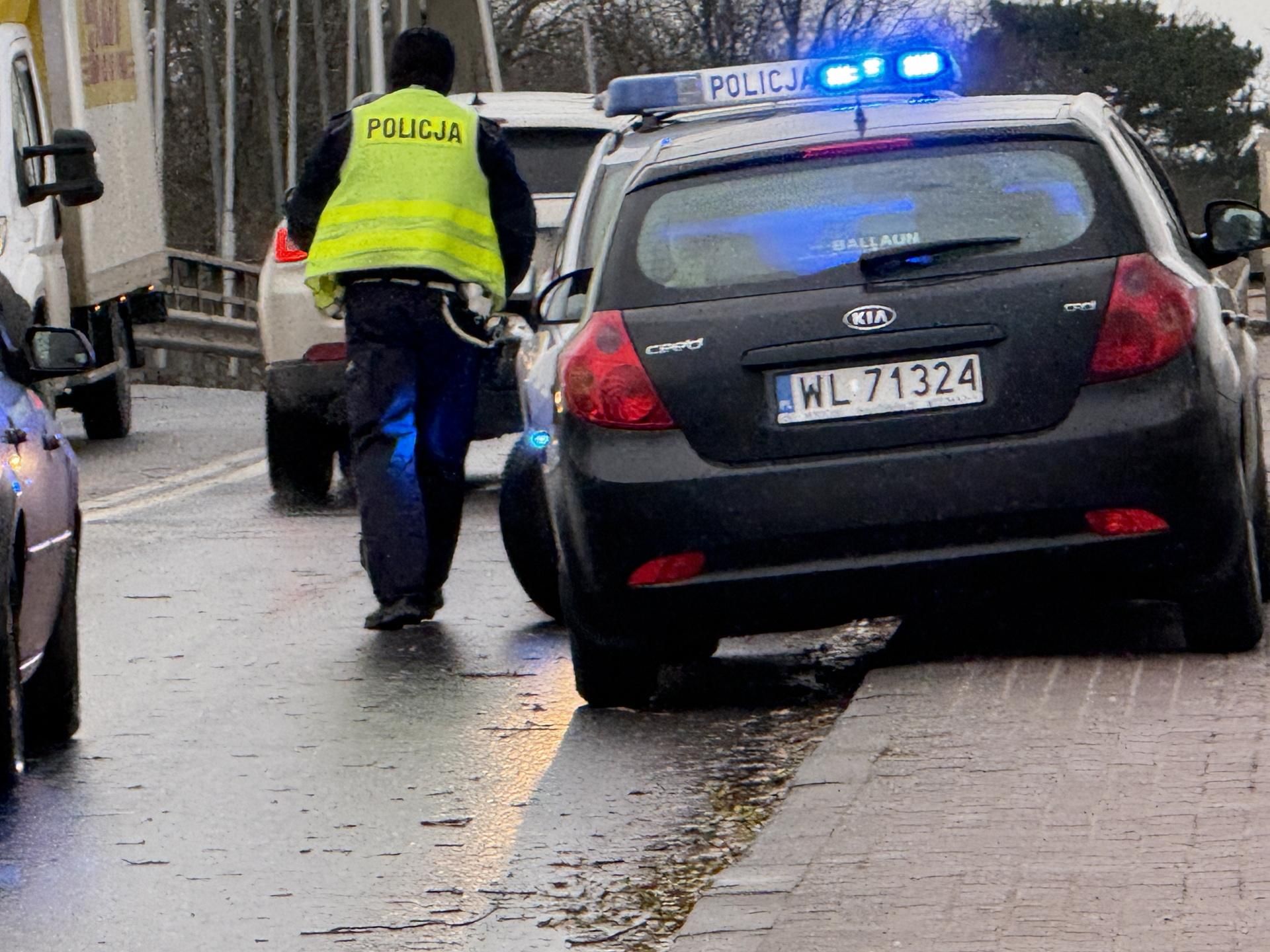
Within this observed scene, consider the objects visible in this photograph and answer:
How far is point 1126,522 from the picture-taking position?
278 inches

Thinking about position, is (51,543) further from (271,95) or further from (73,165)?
(271,95)

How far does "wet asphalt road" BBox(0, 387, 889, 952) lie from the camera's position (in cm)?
544

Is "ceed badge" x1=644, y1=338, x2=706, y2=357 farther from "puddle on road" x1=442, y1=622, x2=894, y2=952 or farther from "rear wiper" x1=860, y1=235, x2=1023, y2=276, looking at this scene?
"puddle on road" x1=442, y1=622, x2=894, y2=952

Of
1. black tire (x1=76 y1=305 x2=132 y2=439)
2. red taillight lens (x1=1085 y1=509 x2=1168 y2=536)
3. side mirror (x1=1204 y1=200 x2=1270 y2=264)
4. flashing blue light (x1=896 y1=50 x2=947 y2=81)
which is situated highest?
flashing blue light (x1=896 y1=50 x2=947 y2=81)

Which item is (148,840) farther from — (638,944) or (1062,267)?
(1062,267)

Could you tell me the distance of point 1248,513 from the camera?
732 cm

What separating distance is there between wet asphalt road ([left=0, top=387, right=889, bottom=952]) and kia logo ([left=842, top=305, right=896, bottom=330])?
0.99 m

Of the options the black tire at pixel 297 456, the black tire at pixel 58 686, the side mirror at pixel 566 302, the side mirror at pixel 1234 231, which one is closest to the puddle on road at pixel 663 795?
the side mirror at pixel 566 302

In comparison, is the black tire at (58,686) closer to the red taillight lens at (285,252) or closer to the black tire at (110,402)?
the red taillight lens at (285,252)

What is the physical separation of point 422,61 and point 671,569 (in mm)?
2794

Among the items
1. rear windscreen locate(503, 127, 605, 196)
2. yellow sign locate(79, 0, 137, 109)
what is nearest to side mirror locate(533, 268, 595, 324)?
rear windscreen locate(503, 127, 605, 196)

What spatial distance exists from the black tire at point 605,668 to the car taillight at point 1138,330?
4.45 feet

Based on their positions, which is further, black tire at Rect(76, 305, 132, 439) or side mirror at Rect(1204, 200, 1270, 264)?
black tire at Rect(76, 305, 132, 439)

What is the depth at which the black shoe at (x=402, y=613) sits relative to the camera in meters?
9.11
